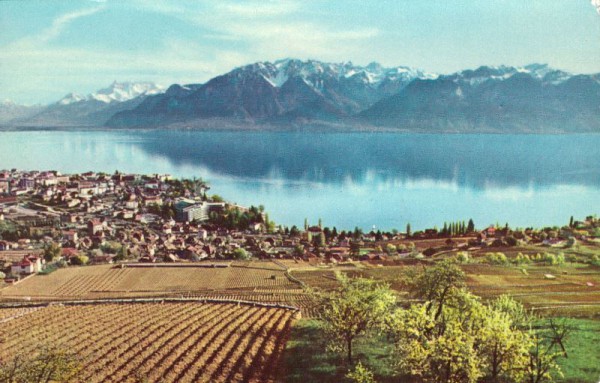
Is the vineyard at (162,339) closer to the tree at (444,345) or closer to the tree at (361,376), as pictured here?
the tree at (361,376)

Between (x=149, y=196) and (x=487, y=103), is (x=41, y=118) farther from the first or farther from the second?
(x=487, y=103)

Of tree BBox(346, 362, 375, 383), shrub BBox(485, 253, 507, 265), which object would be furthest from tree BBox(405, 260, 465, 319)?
shrub BBox(485, 253, 507, 265)

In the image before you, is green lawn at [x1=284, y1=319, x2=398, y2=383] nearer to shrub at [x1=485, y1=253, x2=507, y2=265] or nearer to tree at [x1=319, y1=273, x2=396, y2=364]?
tree at [x1=319, y1=273, x2=396, y2=364]

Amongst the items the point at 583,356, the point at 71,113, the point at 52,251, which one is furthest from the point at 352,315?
the point at 71,113

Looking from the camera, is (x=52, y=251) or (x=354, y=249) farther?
(x=354, y=249)

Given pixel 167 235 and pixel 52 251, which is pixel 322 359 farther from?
pixel 167 235
